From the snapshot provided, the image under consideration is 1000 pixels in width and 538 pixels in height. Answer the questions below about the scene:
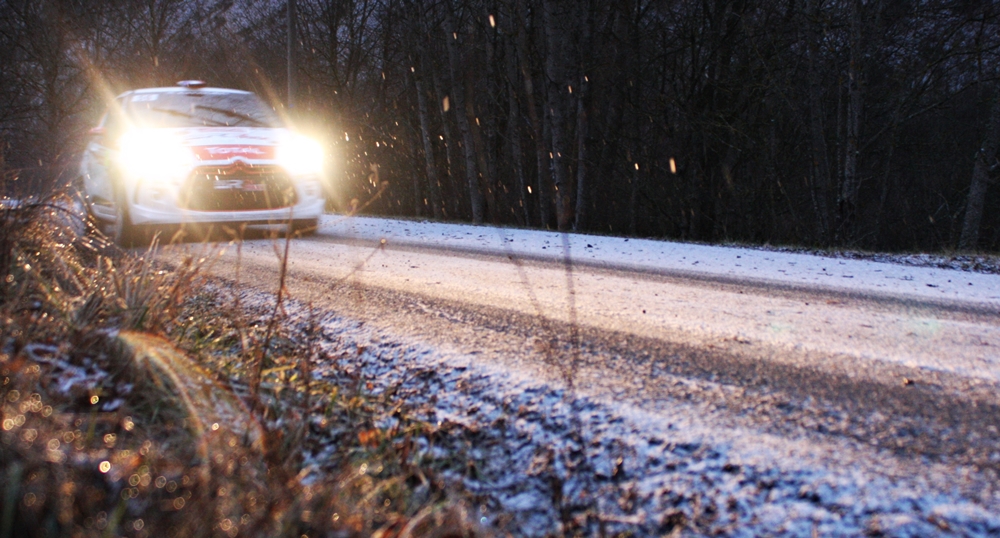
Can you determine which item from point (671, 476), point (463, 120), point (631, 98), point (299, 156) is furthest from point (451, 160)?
point (671, 476)

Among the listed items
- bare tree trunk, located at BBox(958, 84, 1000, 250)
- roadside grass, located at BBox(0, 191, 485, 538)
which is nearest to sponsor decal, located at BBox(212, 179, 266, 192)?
roadside grass, located at BBox(0, 191, 485, 538)

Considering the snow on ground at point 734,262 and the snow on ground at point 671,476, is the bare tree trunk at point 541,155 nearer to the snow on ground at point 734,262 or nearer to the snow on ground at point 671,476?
the snow on ground at point 734,262

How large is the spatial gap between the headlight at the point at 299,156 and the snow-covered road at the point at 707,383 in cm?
264

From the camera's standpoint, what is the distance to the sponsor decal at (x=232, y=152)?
22.2ft

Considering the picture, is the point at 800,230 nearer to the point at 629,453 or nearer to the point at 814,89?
the point at 814,89

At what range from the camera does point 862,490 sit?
5.30 feet

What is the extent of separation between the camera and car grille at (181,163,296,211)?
6750mm

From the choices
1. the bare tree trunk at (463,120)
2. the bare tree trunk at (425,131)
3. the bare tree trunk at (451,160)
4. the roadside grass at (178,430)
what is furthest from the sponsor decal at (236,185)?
the bare tree trunk at (451,160)

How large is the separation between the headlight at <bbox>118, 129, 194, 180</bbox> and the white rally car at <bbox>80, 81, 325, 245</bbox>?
10 mm

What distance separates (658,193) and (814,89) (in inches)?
177

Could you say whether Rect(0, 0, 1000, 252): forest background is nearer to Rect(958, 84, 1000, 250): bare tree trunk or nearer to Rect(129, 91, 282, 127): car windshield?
Rect(958, 84, 1000, 250): bare tree trunk

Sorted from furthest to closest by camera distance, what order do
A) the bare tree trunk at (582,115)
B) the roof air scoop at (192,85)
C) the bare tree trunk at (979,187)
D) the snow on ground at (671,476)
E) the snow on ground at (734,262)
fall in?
the bare tree trunk at (582,115) → the bare tree trunk at (979,187) → the roof air scoop at (192,85) → the snow on ground at (734,262) → the snow on ground at (671,476)

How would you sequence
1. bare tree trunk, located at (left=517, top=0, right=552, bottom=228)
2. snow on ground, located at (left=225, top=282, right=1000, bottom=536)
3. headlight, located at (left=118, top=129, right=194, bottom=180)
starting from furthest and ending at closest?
bare tree trunk, located at (left=517, top=0, right=552, bottom=228), headlight, located at (left=118, top=129, right=194, bottom=180), snow on ground, located at (left=225, top=282, right=1000, bottom=536)

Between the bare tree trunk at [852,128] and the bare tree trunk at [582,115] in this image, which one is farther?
the bare tree trunk at [582,115]
